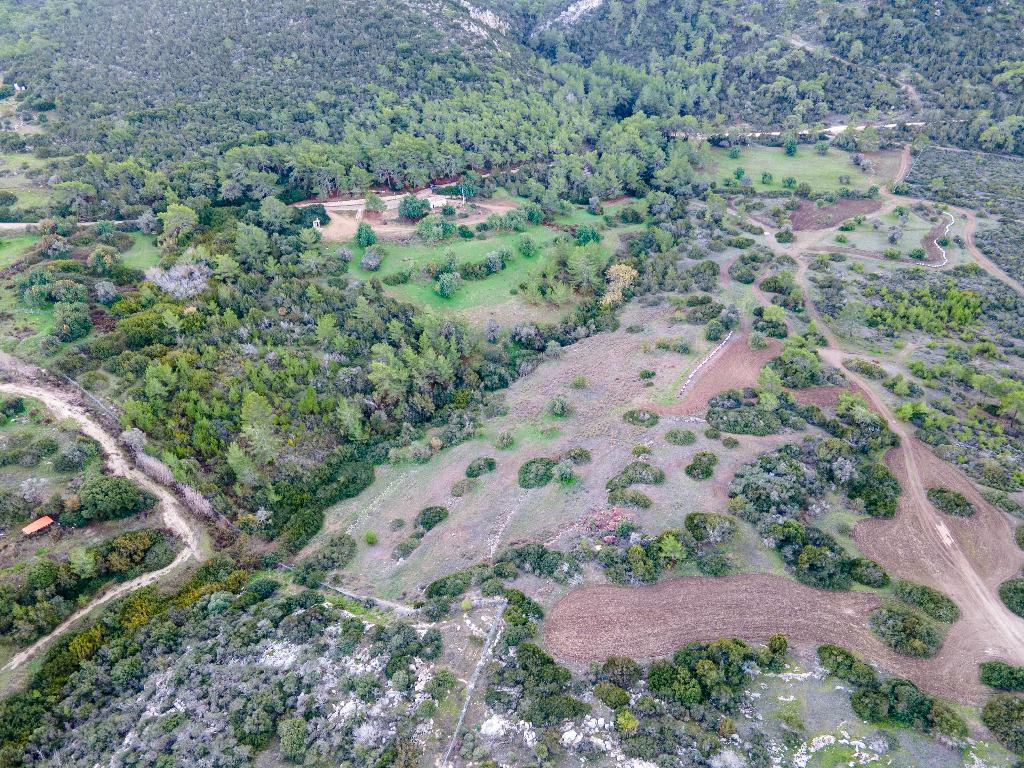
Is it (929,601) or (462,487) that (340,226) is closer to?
(462,487)

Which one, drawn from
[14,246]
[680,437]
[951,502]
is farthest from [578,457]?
[14,246]

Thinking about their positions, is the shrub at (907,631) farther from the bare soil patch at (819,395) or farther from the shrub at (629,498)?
the bare soil patch at (819,395)

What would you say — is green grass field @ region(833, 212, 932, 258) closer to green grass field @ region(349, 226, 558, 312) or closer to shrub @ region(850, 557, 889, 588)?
green grass field @ region(349, 226, 558, 312)

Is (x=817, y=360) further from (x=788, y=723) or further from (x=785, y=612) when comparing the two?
(x=788, y=723)

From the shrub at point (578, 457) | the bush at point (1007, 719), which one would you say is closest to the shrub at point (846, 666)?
the bush at point (1007, 719)

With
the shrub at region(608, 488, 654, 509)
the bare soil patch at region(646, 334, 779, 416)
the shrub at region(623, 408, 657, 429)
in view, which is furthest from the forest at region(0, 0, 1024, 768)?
the shrub at region(623, 408, 657, 429)

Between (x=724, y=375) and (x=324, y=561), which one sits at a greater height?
(x=724, y=375)
